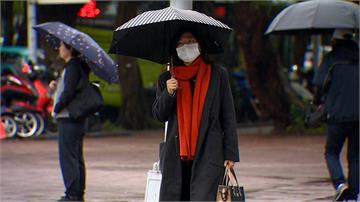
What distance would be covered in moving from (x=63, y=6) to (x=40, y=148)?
572 centimetres

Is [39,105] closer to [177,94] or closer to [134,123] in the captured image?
[134,123]

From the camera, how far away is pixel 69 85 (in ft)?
33.3

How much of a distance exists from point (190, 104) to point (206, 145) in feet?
1.06

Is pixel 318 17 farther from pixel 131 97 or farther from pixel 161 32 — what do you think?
pixel 131 97

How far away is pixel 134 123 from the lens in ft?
76.4

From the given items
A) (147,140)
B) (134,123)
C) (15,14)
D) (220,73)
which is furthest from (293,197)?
(15,14)

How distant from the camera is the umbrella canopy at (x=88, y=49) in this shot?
10242 mm

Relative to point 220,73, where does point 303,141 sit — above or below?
below

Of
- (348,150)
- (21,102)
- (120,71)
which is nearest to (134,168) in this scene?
(348,150)

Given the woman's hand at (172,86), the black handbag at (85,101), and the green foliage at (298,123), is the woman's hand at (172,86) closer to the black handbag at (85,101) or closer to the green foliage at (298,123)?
the black handbag at (85,101)

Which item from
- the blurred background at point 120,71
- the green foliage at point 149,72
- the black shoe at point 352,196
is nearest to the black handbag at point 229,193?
the black shoe at point 352,196

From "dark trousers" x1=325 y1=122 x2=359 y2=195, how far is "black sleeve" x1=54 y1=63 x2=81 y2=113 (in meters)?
2.82

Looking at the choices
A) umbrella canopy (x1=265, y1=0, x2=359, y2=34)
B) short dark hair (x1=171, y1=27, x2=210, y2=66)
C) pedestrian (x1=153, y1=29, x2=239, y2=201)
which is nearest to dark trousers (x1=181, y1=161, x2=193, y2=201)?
pedestrian (x1=153, y1=29, x2=239, y2=201)

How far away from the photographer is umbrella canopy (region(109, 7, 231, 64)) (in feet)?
22.5
